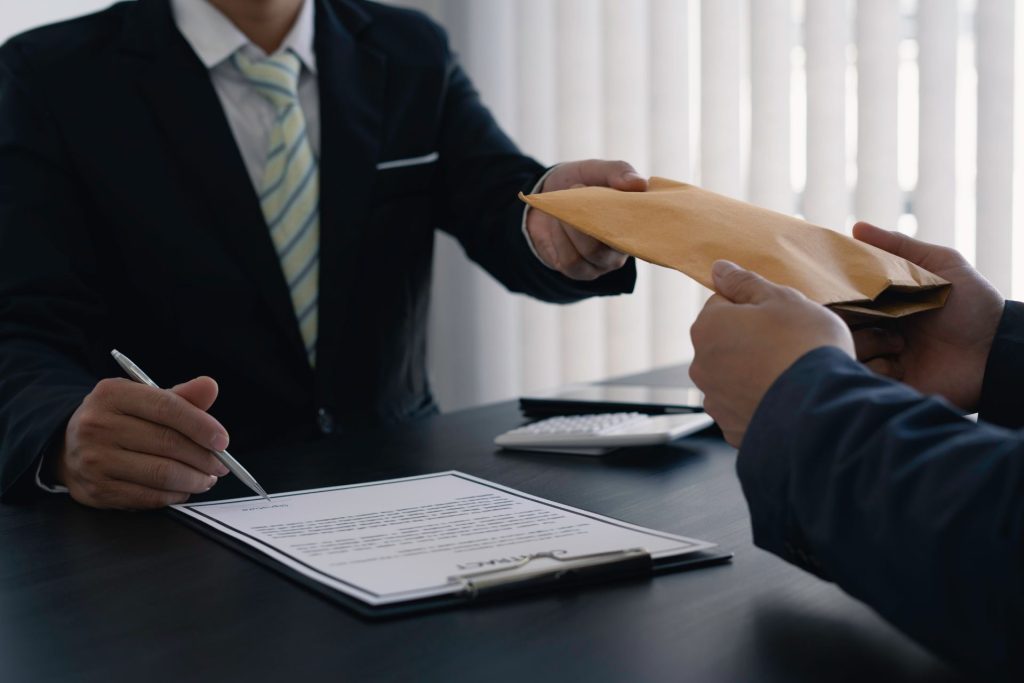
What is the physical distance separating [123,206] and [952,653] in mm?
1057

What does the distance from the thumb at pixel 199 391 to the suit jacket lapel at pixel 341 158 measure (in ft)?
1.73

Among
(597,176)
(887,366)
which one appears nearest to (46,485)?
(597,176)

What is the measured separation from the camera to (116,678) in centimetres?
41

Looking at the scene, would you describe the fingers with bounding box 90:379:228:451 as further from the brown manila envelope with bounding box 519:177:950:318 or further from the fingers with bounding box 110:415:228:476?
the brown manila envelope with bounding box 519:177:950:318

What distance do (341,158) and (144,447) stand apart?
0.70 meters

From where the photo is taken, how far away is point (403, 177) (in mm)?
1369

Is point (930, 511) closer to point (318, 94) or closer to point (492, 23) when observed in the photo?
point (318, 94)

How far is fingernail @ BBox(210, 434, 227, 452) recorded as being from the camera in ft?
2.23

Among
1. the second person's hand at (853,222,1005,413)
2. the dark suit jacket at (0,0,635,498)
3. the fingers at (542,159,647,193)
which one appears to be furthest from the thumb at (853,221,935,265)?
the dark suit jacket at (0,0,635,498)

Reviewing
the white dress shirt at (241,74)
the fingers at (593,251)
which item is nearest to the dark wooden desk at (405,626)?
the fingers at (593,251)

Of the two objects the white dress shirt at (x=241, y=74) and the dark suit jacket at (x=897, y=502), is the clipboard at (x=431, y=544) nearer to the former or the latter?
the dark suit jacket at (x=897, y=502)

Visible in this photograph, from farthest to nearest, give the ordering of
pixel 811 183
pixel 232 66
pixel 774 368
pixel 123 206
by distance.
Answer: pixel 811 183 < pixel 232 66 < pixel 123 206 < pixel 774 368

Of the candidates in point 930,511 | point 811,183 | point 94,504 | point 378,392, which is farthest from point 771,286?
point 811,183

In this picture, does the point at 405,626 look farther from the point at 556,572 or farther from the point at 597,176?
the point at 597,176
